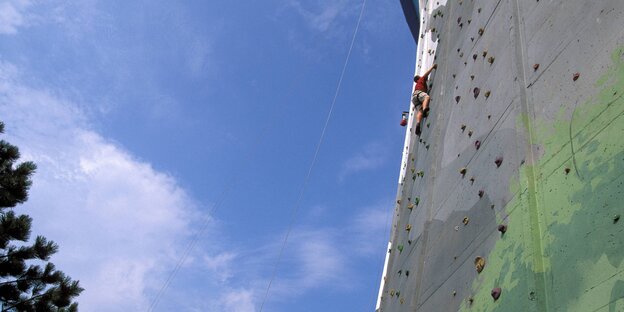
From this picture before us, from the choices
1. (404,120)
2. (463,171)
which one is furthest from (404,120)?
(463,171)

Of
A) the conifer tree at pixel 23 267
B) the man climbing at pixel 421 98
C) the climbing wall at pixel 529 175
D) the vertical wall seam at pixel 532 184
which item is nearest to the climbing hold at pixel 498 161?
the climbing wall at pixel 529 175

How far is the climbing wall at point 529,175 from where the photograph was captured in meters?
2.12

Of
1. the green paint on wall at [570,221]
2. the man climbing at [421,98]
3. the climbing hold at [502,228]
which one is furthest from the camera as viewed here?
the man climbing at [421,98]

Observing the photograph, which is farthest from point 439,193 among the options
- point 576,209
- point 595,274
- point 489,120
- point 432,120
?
point 595,274

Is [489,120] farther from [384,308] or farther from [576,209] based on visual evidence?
[384,308]

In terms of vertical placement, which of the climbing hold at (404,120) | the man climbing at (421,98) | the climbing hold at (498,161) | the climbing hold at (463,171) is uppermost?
the climbing hold at (404,120)

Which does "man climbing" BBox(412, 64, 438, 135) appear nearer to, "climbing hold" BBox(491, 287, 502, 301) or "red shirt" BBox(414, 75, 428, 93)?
"red shirt" BBox(414, 75, 428, 93)

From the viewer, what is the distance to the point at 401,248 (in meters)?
5.29

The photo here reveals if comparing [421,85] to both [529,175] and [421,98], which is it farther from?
[529,175]

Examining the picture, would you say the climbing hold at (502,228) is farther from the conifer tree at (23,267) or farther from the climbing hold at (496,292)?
the conifer tree at (23,267)

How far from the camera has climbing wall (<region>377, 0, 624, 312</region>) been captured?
2117mm

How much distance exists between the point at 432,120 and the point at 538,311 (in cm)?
373

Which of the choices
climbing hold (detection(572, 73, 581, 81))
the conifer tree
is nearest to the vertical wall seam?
climbing hold (detection(572, 73, 581, 81))

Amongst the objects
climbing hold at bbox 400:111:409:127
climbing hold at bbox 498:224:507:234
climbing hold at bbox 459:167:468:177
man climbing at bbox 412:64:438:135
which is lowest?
climbing hold at bbox 498:224:507:234
